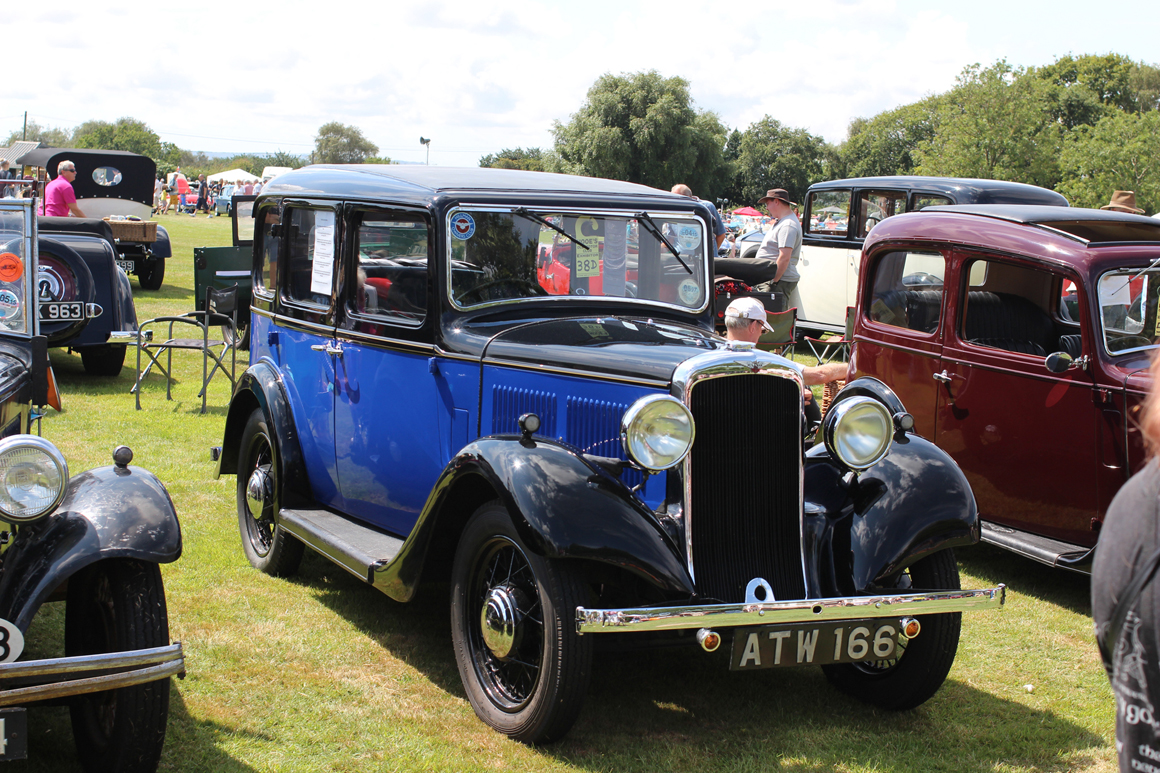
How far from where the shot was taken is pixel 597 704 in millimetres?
3799

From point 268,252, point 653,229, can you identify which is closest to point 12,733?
point 653,229

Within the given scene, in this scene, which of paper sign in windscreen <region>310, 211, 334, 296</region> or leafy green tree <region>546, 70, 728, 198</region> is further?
leafy green tree <region>546, 70, 728, 198</region>

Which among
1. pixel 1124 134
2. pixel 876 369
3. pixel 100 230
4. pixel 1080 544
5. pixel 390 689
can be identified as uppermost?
pixel 1124 134

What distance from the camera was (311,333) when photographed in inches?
193

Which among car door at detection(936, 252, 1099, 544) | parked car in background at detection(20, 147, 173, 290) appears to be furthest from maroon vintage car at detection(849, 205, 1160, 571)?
parked car in background at detection(20, 147, 173, 290)

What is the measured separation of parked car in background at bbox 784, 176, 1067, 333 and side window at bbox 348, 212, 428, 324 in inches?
307

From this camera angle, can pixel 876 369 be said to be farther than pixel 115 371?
No

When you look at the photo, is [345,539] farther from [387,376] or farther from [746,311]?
[746,311]

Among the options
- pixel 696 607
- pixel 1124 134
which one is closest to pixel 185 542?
pixel 696 607

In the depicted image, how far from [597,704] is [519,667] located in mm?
360

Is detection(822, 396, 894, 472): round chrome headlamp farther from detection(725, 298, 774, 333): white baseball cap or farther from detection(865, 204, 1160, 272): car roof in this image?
detection(865, 204, 1160, 272): car roof

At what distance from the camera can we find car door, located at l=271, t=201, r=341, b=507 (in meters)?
4.80

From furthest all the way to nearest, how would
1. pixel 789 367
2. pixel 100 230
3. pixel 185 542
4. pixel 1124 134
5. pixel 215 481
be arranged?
pixel 1124 134
pixel 100 230
pixel 215 481
pixel 185 542
pixel 789 367

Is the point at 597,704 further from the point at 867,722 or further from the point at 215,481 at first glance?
the point at 215,481
